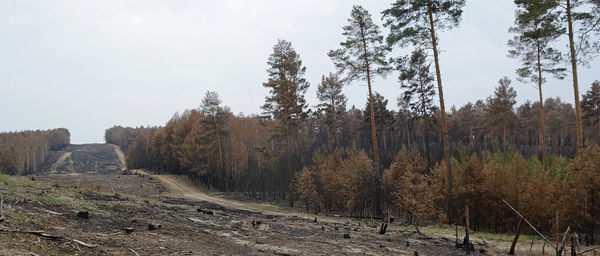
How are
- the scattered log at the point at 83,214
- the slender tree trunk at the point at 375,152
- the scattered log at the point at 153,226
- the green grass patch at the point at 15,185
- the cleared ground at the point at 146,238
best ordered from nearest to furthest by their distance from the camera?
the cleared ground at the point at 146,238 < the scattered log at the point at 153,226 < the scattered log at the point at 83,214 < the green grass patch at the point at 15,185 < the slender tree trunk at the point at 375,152

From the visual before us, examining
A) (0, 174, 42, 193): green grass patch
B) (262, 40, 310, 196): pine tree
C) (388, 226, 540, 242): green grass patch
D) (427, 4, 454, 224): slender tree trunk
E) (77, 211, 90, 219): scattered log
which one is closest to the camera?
(77, 211, 90, 219): scattered log

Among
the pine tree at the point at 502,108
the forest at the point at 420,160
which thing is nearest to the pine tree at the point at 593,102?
the forest at the point at 420,160

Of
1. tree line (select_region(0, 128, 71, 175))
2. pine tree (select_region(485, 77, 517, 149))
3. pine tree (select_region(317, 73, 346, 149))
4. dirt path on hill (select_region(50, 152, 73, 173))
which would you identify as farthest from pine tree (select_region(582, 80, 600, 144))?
dirt path on hill (select_region(50, 152, 73, 173))

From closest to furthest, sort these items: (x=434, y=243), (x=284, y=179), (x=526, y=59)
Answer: (x=434, y=243)
(x=526, y=59)
(x=284, y=179)

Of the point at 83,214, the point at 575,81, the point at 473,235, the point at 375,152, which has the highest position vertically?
the point at 575,81

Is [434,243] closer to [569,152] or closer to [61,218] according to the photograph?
[61,218]

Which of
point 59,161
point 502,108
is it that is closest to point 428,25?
point 502,108

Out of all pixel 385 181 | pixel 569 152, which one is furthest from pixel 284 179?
pixel 569 152

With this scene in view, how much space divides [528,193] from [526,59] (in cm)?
1189

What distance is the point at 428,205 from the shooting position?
2198 cm

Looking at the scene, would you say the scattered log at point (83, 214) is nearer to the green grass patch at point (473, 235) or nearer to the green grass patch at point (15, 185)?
the green grass patch at point (15, 185)

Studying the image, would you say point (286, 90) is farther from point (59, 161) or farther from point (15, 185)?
point (59, 161)

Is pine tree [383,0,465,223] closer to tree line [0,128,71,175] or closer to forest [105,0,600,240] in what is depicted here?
forest [105,0,600,240]

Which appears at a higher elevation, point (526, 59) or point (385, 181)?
point (526, 59)
